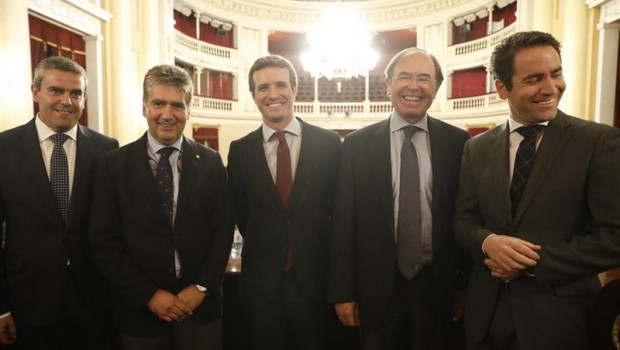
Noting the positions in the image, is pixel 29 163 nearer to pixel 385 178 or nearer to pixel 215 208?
pixel 215 208

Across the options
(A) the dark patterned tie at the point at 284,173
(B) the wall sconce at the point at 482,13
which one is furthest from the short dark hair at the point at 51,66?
(B) the wall sconce at the point at 482,13

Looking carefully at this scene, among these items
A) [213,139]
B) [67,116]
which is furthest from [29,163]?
[213,139]

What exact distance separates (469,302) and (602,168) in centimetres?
70

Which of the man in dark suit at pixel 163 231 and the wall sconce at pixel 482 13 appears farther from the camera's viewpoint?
the wall sconce at pixel 482 13

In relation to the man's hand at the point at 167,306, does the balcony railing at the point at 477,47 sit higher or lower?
higher

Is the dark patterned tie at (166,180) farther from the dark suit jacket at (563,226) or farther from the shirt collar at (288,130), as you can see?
the dark suit jacket at (563,226)

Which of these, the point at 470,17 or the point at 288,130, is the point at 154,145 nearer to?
the point at 288,130

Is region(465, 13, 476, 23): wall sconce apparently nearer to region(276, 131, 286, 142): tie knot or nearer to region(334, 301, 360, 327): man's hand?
region(276, 131, 286, 142): tie knot

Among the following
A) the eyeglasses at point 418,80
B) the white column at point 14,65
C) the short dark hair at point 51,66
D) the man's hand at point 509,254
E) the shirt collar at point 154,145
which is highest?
the white column at point 14,65

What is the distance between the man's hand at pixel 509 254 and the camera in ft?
4.53

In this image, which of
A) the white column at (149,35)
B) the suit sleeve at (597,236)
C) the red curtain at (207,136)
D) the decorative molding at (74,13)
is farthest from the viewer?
the red curtain at (207,136)

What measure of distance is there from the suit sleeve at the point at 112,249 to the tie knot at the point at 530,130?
1644 millimetres

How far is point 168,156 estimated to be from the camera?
1.88 meters

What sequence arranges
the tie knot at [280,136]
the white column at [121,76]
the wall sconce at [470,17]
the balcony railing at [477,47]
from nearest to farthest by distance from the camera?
the tie knot at [280,136], the white column at [121,76], the balcony railing at [477,47], the wall sconce at [470,17]
